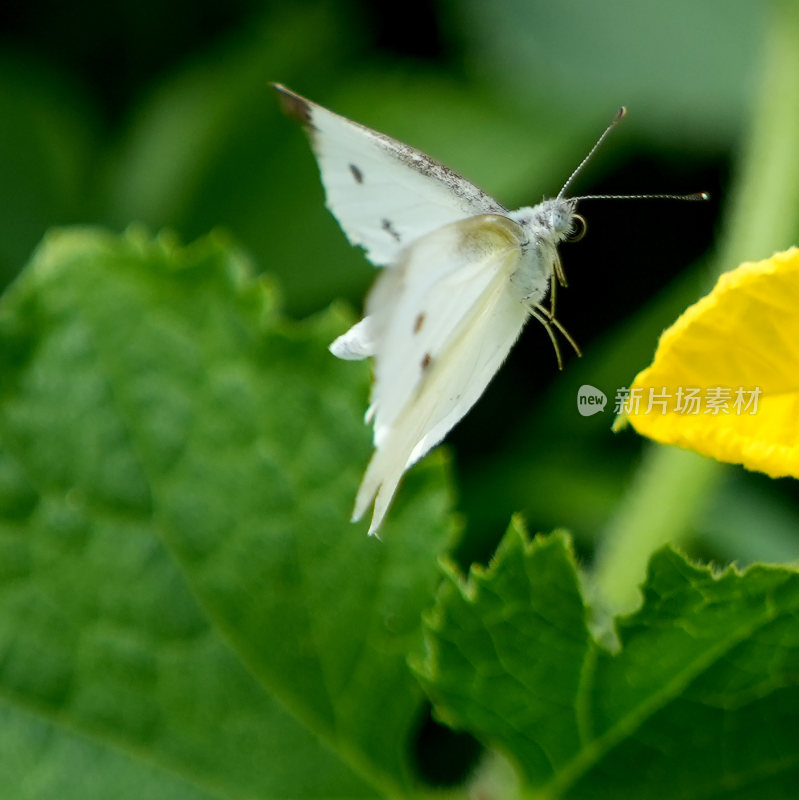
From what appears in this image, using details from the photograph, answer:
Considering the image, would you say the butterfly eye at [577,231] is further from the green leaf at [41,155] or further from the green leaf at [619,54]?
the green leaf at [41,155]

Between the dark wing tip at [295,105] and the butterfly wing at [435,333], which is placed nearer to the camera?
the butterfly wing at [435,333]

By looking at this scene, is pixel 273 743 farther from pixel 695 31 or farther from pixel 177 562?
pixel 695 31

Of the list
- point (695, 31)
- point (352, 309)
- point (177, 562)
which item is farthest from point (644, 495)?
point (695, 31)

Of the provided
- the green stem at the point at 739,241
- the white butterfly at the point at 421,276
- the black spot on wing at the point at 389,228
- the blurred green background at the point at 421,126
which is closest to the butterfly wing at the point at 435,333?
the white butterfly at the point at 421,276

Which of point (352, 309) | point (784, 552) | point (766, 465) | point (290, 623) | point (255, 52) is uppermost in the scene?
point (766, 465)

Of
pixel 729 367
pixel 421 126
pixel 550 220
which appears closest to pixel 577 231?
pixel 550 220

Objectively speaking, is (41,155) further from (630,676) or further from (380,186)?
(630,676)
